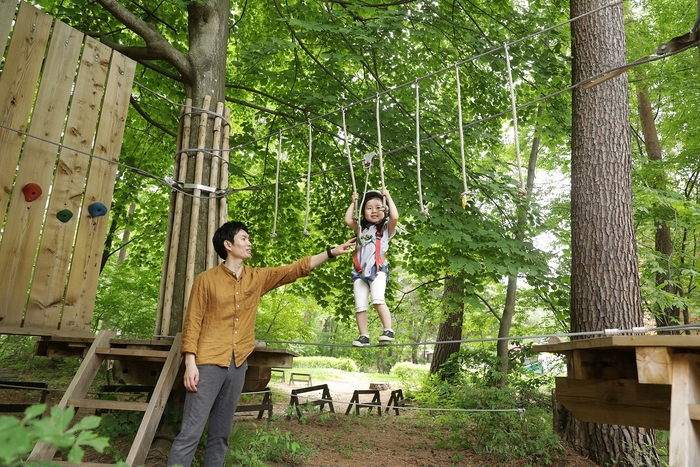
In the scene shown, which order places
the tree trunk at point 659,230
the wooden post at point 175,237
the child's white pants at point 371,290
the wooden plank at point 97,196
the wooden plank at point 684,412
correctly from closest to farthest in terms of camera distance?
the wooden plank at point 684,412 → the child's white pants at point 371,290 → the wooden plank at point 97,196 → the wooden post at point 175,237 → the tree trunk at point 659,230

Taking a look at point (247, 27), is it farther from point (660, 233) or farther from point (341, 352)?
point (341, 352)

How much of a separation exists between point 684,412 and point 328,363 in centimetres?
2301

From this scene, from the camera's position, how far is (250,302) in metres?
3.74

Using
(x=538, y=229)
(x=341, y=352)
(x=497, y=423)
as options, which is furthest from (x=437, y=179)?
(x=341, y=352)

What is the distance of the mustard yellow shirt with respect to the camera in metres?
3.45

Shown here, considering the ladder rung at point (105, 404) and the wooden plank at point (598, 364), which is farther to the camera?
the ladder rung at point (105, 404)

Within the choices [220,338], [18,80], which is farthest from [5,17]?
[220,338]

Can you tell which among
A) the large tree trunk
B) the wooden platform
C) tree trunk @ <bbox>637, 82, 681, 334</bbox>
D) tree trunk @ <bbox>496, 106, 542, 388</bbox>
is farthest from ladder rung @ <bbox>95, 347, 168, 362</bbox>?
tree trunk @ <bbox>637, 82, 681, 334</bbox>

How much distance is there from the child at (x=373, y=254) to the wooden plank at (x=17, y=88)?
2.60 meters

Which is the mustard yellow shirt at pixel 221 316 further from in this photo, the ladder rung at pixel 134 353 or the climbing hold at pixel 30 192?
the climbing hold at pixel 30 192

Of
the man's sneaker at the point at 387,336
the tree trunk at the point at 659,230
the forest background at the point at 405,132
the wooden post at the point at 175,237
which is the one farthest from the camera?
the tree trunk at the point at 659,230

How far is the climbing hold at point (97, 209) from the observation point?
4.36m

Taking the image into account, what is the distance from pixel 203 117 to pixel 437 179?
9.02 ft

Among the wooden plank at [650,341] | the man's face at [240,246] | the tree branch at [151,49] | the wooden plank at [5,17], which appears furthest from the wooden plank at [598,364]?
the wooden plank at [5,17]
